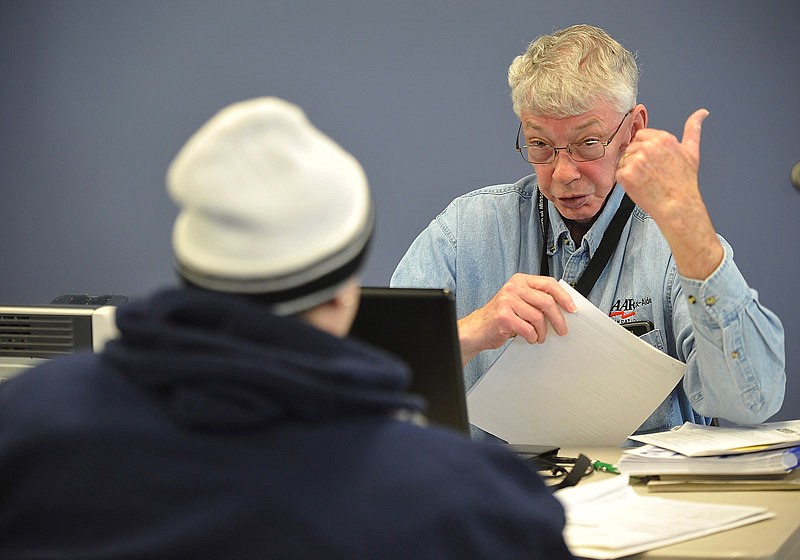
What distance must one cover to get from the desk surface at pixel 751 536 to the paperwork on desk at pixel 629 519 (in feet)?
0.05

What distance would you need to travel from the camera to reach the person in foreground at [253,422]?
2.61 ft

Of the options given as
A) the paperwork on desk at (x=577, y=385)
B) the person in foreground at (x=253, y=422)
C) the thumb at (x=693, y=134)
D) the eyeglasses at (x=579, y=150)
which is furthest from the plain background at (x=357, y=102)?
the person in foreground at (x=253, y=422)

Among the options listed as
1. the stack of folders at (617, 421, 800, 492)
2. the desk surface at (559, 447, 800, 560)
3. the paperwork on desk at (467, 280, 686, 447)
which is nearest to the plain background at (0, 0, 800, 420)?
the paperwork on desk at (467, 280, 686, 447)

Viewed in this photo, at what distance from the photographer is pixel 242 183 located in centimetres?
84

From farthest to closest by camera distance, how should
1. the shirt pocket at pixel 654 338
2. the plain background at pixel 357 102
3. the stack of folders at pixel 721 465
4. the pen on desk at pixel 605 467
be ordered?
1. the plain background at pixel 357 102
2. the shirt pocket at pixel 654 338
3. the pen on desk at pixel 605 467
4. the stack of folders at pixel 721 465

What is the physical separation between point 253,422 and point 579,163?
4.78 feet

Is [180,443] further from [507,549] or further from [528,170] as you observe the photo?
[528,170]

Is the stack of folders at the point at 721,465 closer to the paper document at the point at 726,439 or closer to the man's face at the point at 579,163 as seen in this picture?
the paper document at the point at 726,439

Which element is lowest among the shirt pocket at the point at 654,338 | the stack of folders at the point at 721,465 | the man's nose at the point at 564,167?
the stack of folders at the point at 721,465

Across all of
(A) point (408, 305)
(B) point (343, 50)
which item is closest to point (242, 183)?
(A) point (408, 305)

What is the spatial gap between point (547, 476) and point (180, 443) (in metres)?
1.05

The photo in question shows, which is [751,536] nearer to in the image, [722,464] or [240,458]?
[722,464]

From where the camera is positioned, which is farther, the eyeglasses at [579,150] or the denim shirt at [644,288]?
the eyeglasses at [579,150]

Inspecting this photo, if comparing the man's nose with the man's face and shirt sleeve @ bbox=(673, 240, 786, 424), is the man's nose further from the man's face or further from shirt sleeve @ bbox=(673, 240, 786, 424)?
shirt sleeve @ bbox=(673, 240, 786, 424)
